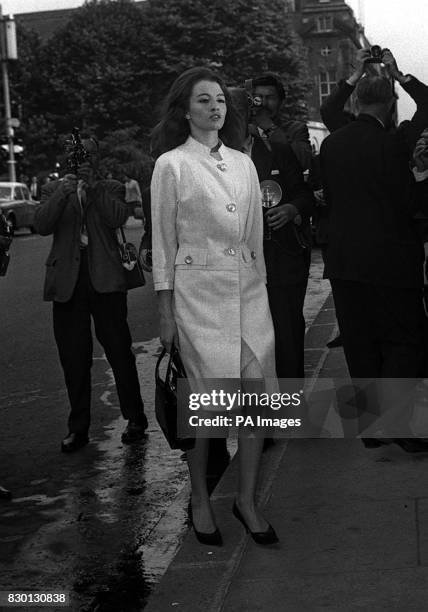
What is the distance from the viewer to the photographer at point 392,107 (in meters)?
5.80

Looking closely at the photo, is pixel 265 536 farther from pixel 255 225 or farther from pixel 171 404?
pixel 255 225

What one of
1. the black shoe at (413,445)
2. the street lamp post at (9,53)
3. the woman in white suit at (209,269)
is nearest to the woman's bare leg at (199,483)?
the woman in white suit at (209,269)

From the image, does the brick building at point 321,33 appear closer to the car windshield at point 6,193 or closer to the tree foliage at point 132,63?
the tree foliage at point 132,63

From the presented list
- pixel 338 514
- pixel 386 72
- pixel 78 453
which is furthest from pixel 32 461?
pixel 386 72

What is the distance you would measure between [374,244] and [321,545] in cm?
178

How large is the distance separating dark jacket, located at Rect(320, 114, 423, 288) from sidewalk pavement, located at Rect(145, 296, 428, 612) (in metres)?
0.83

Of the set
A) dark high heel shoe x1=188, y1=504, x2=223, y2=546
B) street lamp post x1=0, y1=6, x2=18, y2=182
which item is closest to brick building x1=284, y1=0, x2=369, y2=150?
street lamp post x1=0, y1=6, x2=18, y2=182

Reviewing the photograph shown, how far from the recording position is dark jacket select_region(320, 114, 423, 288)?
18.1 feet

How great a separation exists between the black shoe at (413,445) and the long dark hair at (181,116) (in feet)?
5.45

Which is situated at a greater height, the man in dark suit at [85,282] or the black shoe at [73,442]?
the man in dark suit at [85,282]

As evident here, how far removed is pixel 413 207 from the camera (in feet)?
18.2

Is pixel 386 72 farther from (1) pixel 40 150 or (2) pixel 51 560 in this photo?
(1) pixel 40 150

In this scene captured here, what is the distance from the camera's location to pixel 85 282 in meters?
6.41

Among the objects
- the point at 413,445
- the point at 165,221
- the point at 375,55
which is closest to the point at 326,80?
the point at 375,55
